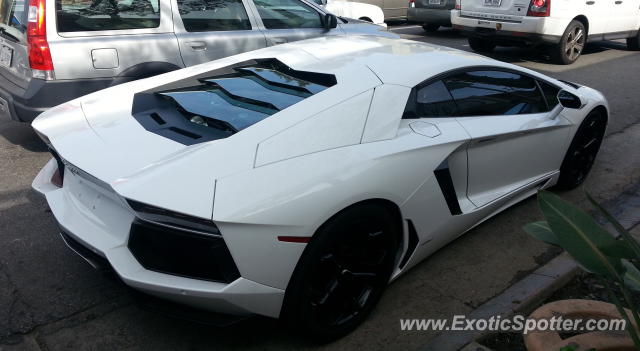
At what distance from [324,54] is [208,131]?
1118 millimetres

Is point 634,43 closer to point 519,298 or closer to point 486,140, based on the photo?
point 486,140

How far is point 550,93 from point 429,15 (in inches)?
365

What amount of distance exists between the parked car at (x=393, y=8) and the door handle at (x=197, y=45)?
9118mm

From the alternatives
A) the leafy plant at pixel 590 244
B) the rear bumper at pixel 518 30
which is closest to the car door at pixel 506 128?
the leafy plant at pixel 590 244

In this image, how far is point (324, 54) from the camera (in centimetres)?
365

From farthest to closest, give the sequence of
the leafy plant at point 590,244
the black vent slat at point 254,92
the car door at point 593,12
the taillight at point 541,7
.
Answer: the car door at point 593,12 → the taillight at point 541,7 → the black vent slat at point 254,92 → the leafy plant at point 590,244

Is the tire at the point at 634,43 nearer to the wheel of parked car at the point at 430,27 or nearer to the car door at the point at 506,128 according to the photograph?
the wheel of parked car at the point at 430,27

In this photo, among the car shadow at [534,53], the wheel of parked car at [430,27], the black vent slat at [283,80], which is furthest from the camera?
the wheel of parked car at [430,27]

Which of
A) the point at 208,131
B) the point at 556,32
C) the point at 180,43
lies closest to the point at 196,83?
the point at 208,131

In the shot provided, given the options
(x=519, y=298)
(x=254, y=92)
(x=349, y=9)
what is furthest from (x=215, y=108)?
(x=349, y=9)

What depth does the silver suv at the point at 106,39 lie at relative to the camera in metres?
4.89

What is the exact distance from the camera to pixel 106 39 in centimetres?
515

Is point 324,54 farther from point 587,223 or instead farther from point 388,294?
point 587,223

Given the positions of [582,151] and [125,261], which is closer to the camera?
[125,261]
